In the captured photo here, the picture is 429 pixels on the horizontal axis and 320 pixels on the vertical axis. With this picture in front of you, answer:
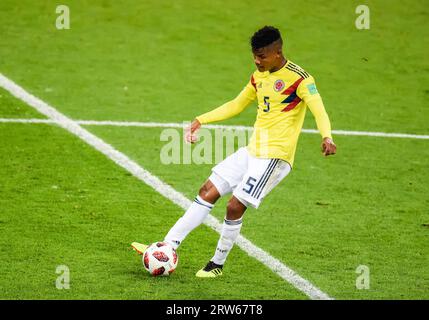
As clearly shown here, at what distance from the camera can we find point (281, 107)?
27.3 feet

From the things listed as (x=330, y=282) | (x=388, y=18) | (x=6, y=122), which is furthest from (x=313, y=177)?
(x=388, y=18)

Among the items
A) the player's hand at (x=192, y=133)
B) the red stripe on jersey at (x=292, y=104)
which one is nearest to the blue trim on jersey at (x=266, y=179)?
the red stripe on jersey at (x=292, y=104)

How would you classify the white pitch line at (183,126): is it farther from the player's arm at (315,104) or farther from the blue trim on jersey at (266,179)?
the player's arm at (315,104)

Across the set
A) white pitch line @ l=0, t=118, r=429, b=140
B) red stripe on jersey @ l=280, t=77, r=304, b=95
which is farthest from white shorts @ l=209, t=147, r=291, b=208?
white pitch line @ l=0, t=118, r=429, b=140

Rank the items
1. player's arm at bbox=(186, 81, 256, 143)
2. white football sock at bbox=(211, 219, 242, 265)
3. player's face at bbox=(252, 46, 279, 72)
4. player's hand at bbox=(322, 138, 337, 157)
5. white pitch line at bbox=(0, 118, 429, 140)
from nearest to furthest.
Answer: player's hand at bbox=(322, 138, 337, 157) → player's face at bbox=(252, 46, 279, 72) → white football sock at bbox=(211, 219, 242, 265) → player's arm at bbox=(186, 81, 256, 143) → white pitch line at bbox=(0, 118, 429, 140)

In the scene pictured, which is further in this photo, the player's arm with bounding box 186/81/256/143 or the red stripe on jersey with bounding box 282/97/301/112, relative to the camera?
the player's arm with bounding box 186/81/256/143

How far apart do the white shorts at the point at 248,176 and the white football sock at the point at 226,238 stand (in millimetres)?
204

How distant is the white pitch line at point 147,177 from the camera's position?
834 cm

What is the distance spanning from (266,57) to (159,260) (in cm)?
190

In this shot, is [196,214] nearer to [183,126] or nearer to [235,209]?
[235,209]

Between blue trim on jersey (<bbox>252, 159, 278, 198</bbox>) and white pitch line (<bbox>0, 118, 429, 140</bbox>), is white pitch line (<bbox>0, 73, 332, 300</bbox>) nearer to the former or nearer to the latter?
white pitch line (<bbox>0, 118, 429, 140</bbox>)

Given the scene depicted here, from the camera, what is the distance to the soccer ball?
26.9 ft

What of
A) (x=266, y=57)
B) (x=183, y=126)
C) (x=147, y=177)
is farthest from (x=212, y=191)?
(x=183, y=126)
